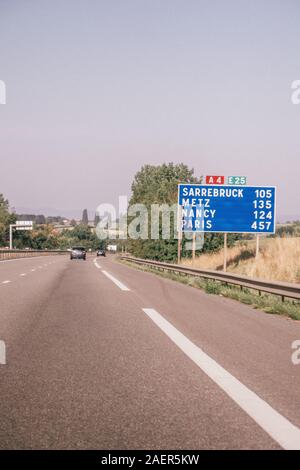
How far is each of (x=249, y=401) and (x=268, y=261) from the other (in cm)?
2008

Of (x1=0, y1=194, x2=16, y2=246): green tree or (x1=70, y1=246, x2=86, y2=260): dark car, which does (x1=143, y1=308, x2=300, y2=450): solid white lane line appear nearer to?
(x1=70, y1=246, x2=86, y2=260): dark car

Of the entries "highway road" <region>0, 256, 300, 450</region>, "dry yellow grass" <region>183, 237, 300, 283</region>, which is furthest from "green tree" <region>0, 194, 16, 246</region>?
"highway road" <region>0, 256, 300, 450</region>

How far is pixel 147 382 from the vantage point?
5.67 m

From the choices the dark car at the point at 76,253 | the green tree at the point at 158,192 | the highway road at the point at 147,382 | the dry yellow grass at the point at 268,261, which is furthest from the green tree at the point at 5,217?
the highway road at the point at 147,382

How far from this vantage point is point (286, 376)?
6.09 m

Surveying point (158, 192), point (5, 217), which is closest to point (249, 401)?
point (158, 192)

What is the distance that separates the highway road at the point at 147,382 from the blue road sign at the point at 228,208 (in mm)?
14347

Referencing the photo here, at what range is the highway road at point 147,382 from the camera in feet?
13.4

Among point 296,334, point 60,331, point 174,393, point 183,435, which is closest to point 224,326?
point 296,334

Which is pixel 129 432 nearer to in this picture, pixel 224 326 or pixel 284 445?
pixel 284 445

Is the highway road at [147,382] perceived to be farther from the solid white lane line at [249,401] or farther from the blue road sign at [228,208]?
the blue road sign at [228,208]

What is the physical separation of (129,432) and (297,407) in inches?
62.6

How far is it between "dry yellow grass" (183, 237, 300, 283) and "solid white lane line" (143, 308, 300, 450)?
39.2ft

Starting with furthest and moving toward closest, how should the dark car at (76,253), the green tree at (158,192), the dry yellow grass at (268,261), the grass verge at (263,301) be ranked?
1. the dark car at (76,253)
2. the green tree at (158,192)
3. the dry yellow grass at (268,261)
4. the grass verge at (263,301)
